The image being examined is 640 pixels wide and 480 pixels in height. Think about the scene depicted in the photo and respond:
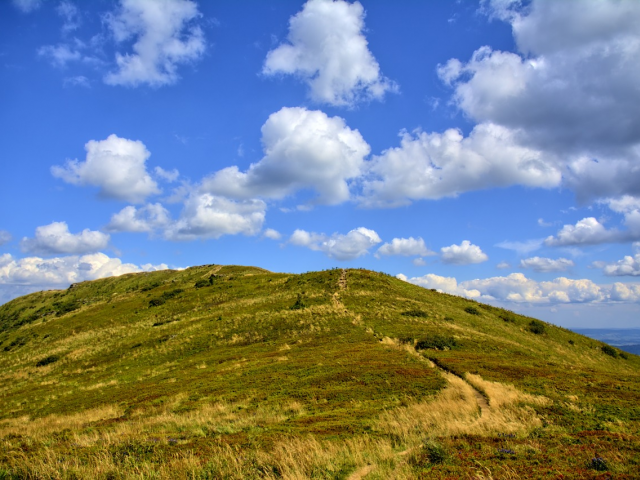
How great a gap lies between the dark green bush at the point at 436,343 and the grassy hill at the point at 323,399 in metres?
0.23

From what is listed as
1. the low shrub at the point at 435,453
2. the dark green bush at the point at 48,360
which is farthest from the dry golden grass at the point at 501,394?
the dark green bush at the point at 48,360

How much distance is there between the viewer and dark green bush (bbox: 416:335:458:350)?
105 ft

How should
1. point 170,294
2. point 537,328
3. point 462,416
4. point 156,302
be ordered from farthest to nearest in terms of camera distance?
point 170,294, point 156,302, point 537,328, point 462,416

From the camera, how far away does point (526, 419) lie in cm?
1357

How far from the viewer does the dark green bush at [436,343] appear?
31966 mm

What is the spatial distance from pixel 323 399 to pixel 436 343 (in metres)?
Result: 16.4

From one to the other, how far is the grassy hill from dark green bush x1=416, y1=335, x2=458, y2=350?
0.76 feet

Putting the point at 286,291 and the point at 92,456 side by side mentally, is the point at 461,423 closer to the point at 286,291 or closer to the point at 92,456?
the point at 92,456

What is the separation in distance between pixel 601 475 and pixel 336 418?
10.3 m

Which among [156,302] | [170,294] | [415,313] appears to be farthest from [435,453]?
[170,294]

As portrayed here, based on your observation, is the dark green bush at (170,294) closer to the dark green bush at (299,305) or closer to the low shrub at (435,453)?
the dark green bush at (299,305)

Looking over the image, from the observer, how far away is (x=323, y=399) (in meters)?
20.1

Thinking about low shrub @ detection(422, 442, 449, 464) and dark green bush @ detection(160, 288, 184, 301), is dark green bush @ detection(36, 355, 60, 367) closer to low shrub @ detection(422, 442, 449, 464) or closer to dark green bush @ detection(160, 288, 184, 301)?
dark green bush @ detection(160, 288, 184, 301)

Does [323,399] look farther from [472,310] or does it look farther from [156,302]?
[156,302]
